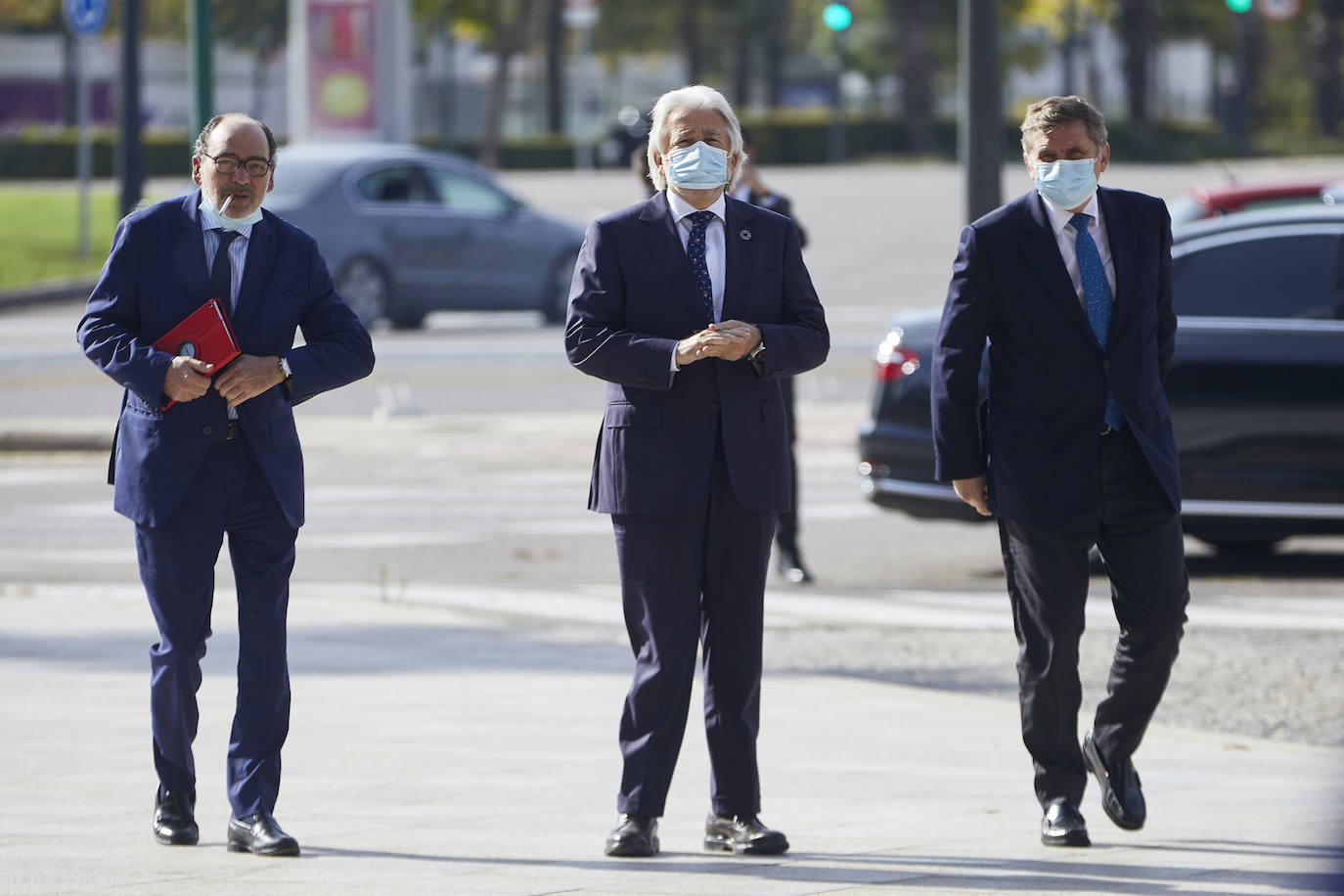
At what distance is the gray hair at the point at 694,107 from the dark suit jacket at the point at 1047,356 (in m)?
0.60

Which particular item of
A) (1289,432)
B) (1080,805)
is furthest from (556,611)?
(1080,805)

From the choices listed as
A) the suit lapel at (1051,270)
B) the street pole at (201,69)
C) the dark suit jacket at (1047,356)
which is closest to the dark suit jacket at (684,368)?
the dark suit jacket at (1047,356)

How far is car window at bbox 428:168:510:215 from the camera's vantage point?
876 inches

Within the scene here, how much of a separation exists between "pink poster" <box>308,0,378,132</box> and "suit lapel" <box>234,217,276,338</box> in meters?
24.2

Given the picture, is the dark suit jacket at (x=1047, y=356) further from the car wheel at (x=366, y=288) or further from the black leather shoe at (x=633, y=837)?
the car wheel at (x=366, y=288)

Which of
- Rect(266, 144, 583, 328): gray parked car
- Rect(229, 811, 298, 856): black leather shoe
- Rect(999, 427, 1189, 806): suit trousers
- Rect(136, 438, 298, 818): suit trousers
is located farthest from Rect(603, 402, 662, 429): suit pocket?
Rect(266, 144, 583, 328): gray parked car

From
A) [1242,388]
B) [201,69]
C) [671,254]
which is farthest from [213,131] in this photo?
[201,69]

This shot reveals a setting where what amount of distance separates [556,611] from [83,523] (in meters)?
3.84

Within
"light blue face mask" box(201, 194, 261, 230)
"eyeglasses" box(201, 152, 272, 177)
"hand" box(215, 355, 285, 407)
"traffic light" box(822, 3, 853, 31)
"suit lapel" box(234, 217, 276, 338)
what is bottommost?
"hand" box(215, 355, 285, 407)

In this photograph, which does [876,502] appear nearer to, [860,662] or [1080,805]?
[860,662]

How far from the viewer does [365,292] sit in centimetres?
2181

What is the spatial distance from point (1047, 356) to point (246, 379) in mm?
1853

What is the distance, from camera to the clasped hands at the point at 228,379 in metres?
5.35

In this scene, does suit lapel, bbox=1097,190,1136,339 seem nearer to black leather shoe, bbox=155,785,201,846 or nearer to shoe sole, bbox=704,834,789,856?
shoe sole, bbox=704,834,789,856
